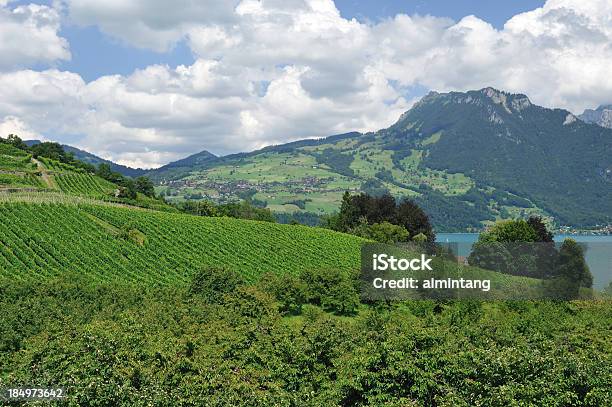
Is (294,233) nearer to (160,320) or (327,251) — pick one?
(327,251)

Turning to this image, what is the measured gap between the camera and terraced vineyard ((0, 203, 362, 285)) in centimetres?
5294

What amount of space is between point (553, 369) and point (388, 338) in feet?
24.7

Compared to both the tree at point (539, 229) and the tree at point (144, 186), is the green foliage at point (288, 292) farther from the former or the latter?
the tree at point (144, 186)

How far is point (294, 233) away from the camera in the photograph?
7488 centimetres

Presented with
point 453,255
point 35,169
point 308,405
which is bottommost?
point 308,405

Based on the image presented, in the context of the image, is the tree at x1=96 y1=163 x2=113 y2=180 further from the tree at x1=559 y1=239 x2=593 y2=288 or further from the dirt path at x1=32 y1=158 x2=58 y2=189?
the tree at x1=559 y1=239 x2=593 y2=288

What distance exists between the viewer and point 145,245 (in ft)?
200

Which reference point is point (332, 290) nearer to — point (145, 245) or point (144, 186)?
point (145, 245)

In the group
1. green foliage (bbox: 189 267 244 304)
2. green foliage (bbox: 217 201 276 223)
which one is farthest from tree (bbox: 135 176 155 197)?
green foliage (bbox: 189 267 244 304)

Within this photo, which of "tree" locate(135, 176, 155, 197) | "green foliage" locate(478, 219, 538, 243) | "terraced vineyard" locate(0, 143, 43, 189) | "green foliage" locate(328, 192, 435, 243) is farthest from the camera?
"tree" locate(135, 176, 155, 197)

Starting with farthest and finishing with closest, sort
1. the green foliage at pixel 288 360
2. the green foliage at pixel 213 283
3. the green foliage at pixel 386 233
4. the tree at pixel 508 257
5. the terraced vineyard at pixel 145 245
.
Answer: the green foliage at pixel 386 233 < the terraced vineyard at pixel 145 245 < the tree at pixel 508 257 < the green foliage at pixel 213 283 < the green foliage at pixel 288 360

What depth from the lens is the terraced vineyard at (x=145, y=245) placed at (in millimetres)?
52938

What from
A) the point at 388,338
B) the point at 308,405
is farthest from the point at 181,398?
Answer: the point at 388,338

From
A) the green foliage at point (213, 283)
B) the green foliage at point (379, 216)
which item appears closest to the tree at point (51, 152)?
the green foliage at point (379, 216)
